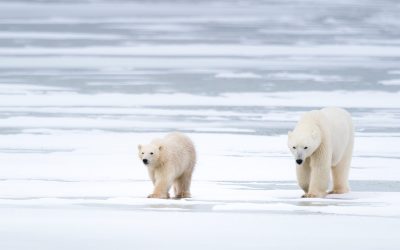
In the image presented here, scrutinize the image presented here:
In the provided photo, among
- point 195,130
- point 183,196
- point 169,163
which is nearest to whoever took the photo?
point 169,163

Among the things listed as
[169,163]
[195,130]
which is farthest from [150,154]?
[195,130]

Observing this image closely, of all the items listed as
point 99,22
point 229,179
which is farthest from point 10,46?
point 229,179

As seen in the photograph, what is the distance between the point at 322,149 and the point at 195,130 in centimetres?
359

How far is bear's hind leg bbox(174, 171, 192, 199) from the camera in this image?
278 inches

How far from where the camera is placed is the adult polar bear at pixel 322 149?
22.0 ft

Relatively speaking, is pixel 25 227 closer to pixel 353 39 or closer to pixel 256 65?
pixel 256 65

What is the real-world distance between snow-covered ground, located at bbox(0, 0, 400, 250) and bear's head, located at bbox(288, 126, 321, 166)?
0.27m

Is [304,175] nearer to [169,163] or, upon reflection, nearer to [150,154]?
[169,163]

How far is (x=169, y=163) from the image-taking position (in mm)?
6918

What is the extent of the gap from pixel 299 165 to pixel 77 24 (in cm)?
2167

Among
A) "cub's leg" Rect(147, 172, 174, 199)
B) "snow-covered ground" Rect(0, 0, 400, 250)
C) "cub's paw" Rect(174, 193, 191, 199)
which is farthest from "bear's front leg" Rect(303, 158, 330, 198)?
"cub's leg" Rect(147, 172, 174, 199)

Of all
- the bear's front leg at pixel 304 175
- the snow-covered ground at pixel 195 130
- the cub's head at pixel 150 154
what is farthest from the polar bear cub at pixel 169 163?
the bear's front leg at pixel 304 175

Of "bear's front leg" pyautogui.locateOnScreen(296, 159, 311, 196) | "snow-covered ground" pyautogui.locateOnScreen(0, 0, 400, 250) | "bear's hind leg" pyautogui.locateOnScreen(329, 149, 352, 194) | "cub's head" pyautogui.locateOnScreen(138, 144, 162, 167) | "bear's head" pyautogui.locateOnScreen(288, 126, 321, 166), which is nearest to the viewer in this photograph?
"snow-covered ground" pyautogui.locateOnScreen(0, 0, 400, 250)

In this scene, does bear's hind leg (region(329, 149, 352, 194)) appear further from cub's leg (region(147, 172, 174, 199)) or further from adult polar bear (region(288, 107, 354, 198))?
cub's leg (region(147, 172, 174, 199))
